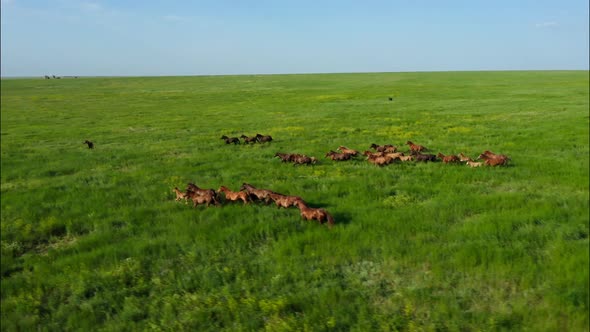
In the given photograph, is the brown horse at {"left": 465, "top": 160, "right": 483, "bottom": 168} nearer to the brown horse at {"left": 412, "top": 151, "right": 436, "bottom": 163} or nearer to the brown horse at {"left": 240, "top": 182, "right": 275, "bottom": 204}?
the brown horse at {"left": 412, "top": 151, "right": 436, "bottom": 163}

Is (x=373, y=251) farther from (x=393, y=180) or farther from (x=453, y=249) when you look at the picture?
(x=393, y=180)

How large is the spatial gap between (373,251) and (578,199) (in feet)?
19.0

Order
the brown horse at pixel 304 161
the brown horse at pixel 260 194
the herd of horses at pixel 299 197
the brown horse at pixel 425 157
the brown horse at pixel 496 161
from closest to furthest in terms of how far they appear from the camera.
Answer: the herd of horses at pixel 299 197, the brown horse at pixel 260 194, the brown horse at pixel 496 161, the brown horse at pixel 425 157, the brown horse at pixel 304 161

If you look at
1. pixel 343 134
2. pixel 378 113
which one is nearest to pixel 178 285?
pixel 343 134

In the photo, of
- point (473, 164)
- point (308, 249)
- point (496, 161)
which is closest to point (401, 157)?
point (473, 164)

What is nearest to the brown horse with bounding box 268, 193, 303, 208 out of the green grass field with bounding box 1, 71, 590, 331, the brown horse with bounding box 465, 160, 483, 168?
the green grass field with bounding box 1, 71, 590, 331

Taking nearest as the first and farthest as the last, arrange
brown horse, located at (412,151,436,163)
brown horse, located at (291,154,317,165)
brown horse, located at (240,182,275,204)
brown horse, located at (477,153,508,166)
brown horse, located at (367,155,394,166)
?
brown horse, located at (240,182,275,204), brown horse, located at (477,153,508,166), brown horse, located at (367,155,394,166), brown horse, located at (412,151,436,163), brown horse, located at (291,154,317,165)

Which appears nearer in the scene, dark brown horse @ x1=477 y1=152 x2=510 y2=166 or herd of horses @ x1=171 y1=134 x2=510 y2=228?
herd of horses @ x1=171 y1=134 x2=510 y2=228

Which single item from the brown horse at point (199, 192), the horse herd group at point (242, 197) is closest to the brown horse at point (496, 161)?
the horse herd group at point (242, 197)

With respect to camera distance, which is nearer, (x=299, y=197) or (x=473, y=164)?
(x=299, y=197)

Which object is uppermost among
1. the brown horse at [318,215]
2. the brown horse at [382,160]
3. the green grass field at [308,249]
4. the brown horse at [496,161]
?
the brown horse at [496,161]

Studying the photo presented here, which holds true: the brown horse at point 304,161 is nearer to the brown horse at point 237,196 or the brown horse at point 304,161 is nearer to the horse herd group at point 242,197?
the horse herd group at point 242,197

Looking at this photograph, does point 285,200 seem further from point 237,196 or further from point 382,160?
point 382,160

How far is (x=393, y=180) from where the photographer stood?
1291 centimetres
